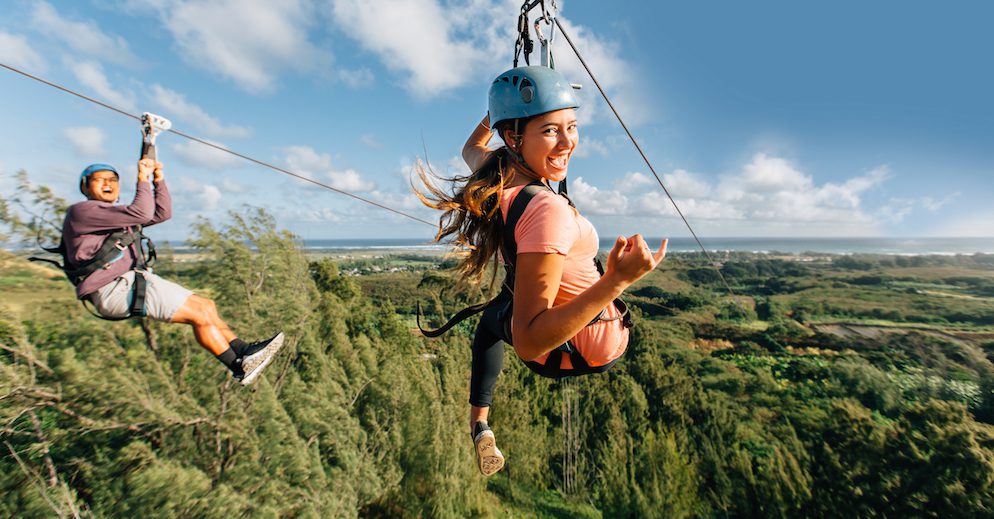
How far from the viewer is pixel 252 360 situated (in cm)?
408

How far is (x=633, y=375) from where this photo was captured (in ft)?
133

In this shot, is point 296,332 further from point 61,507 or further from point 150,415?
point 61,507

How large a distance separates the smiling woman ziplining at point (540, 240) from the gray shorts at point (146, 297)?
264 centimetres

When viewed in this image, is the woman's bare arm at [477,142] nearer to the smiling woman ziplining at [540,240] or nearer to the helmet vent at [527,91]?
the smiling woman ziplining at [540,240]

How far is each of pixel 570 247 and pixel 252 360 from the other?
132 inches

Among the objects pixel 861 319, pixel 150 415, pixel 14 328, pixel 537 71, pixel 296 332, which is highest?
pixel 537 71

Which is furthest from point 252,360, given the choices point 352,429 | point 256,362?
point 352,429

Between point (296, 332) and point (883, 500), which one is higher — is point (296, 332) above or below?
above

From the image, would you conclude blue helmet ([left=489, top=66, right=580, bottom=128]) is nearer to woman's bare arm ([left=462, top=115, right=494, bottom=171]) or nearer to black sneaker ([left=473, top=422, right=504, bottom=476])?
woman's bare arm ([left=462, top=115, right=494, bottom=171])

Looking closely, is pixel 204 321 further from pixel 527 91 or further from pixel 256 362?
pixel 527 91

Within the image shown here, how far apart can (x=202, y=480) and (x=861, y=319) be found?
434 ft

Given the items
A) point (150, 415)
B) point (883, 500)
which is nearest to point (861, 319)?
point (883, 500)

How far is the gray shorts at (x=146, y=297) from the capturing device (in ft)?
12.0

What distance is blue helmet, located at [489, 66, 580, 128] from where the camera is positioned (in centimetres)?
211
